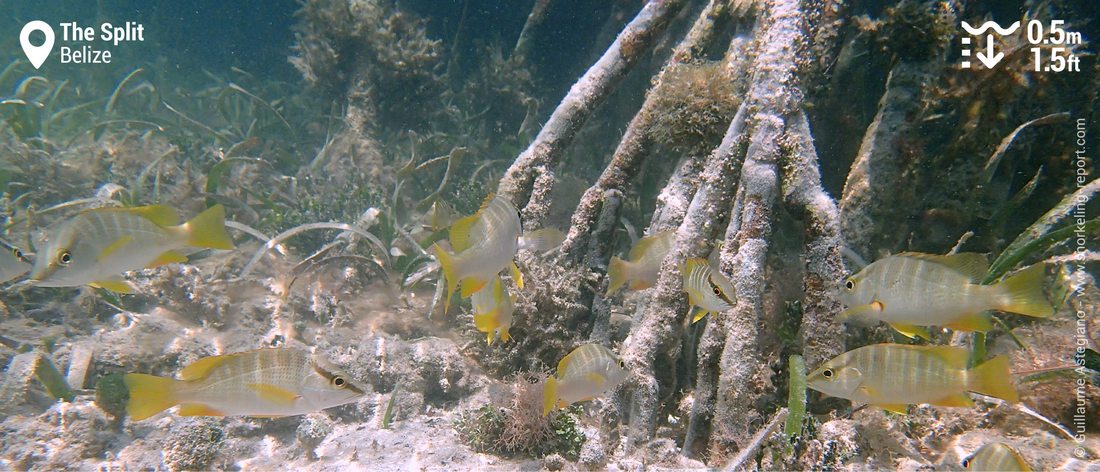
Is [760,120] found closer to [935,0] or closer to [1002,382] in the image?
[935,0]

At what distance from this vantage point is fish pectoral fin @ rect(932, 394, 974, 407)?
76.0 inches

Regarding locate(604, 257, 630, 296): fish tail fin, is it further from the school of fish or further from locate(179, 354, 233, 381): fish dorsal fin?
locate(179, 354, 233, 381): fish dorsal fin

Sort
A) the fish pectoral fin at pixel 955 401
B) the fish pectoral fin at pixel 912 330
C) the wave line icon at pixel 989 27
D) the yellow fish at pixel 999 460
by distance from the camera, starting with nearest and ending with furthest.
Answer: the yellow fish at pixel 999 460 < the fish pectoral fin at pixel 955 401 < the fish pectoral fin at pixel 912 330 < the wave line icon at pixel 989 27

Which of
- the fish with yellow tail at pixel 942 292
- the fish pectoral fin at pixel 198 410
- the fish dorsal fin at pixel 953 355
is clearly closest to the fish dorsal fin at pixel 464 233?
the fish pectoral fin at pixel 198 410

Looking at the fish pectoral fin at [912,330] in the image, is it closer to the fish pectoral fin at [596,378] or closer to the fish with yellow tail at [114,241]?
the fish pectoral fin at [596,378]

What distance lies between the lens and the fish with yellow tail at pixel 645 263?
304cm

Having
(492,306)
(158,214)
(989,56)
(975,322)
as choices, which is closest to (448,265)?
(492,306)

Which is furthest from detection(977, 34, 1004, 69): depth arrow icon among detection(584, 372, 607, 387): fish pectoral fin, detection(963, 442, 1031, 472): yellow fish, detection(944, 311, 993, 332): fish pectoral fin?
detection(584, 372, 607, 387): fish pectoral fin

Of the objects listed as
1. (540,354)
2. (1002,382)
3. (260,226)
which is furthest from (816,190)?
(260,226)

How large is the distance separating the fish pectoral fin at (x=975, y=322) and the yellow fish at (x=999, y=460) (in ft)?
1.94

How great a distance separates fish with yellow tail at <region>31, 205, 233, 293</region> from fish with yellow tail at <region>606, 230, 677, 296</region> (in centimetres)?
230

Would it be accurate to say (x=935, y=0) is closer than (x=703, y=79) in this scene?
Yes

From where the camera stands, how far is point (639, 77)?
21.8 feet

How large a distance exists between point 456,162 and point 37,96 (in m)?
11.8
